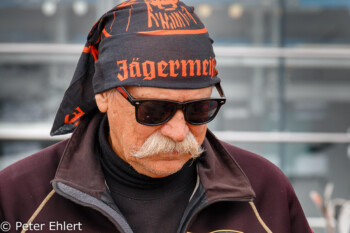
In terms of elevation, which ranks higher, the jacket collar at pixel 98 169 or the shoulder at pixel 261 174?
the jacket collar at pixel 98 169

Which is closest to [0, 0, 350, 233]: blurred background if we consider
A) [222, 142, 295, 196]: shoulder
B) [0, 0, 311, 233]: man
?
[222, 142, 295, 196]: shoulder

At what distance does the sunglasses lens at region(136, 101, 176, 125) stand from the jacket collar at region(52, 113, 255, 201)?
288mm

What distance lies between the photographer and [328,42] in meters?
5.01

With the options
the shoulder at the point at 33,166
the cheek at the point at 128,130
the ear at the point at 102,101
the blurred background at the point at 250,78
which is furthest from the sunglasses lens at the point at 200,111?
the blurred background at the point at 250,78

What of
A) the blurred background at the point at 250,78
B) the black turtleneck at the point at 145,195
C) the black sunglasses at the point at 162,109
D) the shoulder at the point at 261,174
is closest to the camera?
the black sunglasses at the point at 162,109

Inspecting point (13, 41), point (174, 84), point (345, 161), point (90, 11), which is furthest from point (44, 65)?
point (174, 84)

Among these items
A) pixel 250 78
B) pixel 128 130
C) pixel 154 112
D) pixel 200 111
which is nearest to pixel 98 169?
pixel 128 130

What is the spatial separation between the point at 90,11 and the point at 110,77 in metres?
3.32

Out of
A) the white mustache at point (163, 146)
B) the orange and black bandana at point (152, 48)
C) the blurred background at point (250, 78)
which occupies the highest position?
the orange and black bandana at point (152, 48)

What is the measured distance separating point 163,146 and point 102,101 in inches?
13.4

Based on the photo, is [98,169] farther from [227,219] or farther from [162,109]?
[227,219]

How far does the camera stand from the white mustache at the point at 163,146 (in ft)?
5.87

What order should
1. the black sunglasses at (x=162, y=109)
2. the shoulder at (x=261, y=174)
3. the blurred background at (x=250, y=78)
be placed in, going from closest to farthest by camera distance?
the black sunglasses at (x=162, y=109) < the shoulder at (x=261, y=174) < the blurred background at (x=250, y=78)

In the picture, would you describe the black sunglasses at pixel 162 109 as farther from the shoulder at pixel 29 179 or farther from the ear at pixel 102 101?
the shoulder at pixel 29 179
